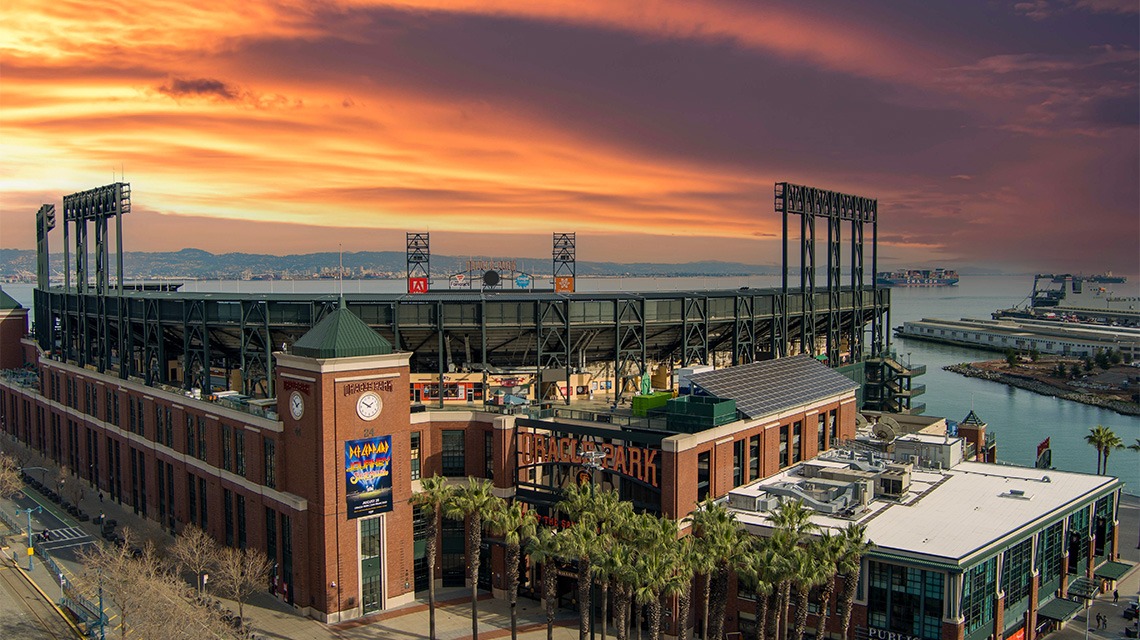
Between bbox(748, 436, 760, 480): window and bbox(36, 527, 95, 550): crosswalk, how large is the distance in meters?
58.0

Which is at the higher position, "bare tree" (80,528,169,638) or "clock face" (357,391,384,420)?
"clock face" (357,391,384,420)

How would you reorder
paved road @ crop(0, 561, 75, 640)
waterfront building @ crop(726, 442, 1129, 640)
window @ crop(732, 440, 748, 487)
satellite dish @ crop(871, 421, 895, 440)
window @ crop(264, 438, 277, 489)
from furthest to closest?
satellite dish @ crop(871, 421, 895, 440) → window @ crop(732, 440, 748, 487) → window @ crop(264, 438, 277, 489) → paved road @ crop(0, 561, 75, 640) → waterfront building @ crop(726, 442, 1129, 640)

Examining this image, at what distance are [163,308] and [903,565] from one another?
68.0 meters

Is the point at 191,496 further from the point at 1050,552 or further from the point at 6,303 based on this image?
the point at 6,303

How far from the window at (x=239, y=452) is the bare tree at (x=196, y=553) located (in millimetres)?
5299

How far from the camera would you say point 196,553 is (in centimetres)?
5984

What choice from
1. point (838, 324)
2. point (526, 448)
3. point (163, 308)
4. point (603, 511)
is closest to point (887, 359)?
point (838, 324)

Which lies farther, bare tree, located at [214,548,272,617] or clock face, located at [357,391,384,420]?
clock face, located at [357,391,384,420]

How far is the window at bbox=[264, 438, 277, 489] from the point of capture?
201 ft

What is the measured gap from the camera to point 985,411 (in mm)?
170625

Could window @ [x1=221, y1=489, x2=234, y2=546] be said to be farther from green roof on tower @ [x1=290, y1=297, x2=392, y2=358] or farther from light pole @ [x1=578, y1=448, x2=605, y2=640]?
light pole @ [x1=578, y1=448, x2=605, y2=640]

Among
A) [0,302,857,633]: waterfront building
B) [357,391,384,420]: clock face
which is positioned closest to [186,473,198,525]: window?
[0,302,857,633]: waterfront building

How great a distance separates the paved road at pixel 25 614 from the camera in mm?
57250

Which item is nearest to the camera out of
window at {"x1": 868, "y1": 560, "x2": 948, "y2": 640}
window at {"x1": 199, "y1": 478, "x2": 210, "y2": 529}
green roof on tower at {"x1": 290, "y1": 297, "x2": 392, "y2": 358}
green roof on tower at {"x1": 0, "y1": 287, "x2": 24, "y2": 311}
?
window at {"x1": 868, "y1": 560, "x2": 948, "y2": 640}
